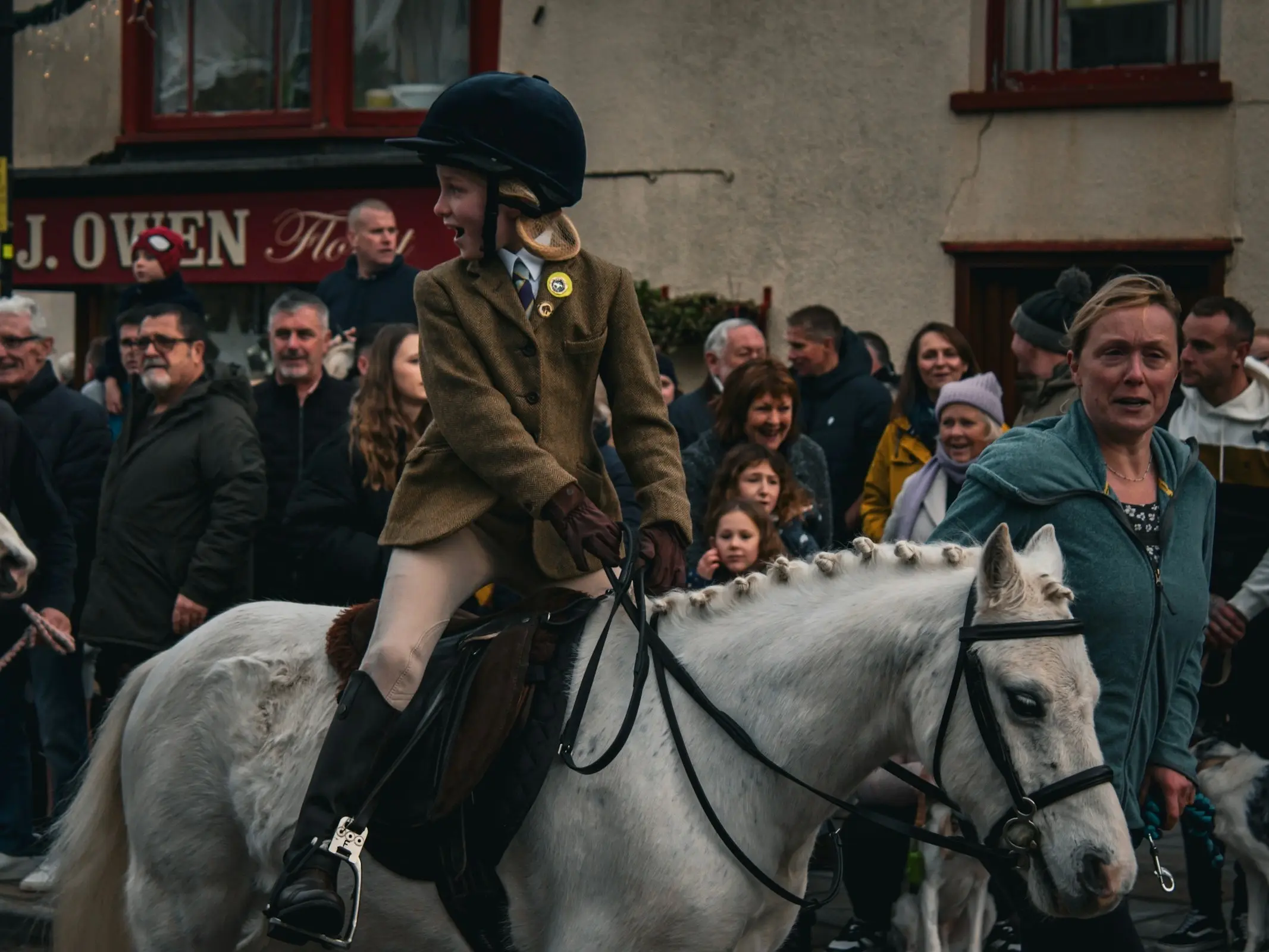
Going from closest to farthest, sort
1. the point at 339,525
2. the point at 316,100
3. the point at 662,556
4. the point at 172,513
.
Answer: the point at 662,556
the point at 339,525
the point at 172,513
the point at 316,100

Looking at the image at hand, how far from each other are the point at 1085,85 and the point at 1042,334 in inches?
202

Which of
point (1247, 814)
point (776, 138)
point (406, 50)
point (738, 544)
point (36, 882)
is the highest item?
point (406, 50)

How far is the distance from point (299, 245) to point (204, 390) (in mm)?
7161

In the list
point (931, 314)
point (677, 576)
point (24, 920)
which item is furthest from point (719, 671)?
point (931, 314)

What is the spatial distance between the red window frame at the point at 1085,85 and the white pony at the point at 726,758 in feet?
29.5

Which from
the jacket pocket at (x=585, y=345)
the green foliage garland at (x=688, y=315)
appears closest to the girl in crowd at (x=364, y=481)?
the jacket pocket at (x=585, y=345)

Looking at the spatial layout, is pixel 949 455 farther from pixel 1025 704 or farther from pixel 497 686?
pixel 1025 704

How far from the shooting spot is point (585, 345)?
463 centimetres

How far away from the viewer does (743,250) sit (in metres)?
13.7

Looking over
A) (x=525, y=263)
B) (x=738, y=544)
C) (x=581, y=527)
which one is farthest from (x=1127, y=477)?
(x=738, y=544)

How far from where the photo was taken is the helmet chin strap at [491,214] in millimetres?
4512

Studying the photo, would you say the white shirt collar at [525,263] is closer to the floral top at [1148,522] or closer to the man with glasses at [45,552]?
the floral top at [1148,522]

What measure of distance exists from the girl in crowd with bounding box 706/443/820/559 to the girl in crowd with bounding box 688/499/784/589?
0.23m

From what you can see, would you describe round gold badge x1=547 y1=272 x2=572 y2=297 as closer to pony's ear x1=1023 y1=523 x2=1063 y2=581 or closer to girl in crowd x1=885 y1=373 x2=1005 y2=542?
pony's ear x1=1023 y1=523 x2=1063 y2=581
